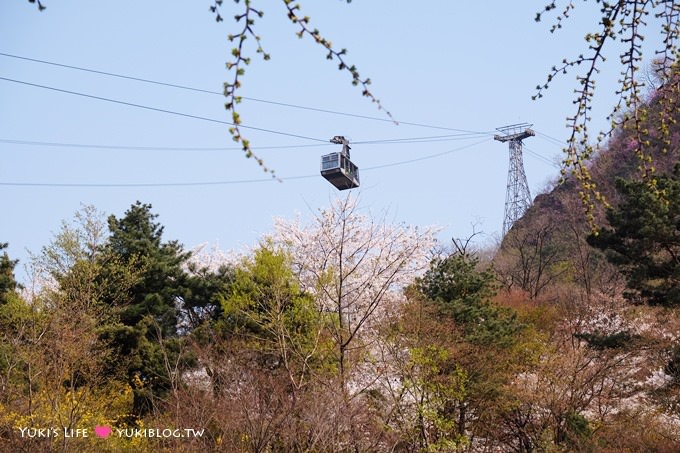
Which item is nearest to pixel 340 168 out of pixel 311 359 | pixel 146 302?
pixel 311 359

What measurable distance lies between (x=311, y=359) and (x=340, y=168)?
4.43 m

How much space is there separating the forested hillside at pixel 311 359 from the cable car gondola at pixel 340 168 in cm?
216

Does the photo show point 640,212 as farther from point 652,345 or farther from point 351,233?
point 351,233

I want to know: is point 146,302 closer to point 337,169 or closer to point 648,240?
point 337,169

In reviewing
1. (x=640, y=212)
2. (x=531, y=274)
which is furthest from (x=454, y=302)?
(x=531, y=274)

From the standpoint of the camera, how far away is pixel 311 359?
14.3 meters

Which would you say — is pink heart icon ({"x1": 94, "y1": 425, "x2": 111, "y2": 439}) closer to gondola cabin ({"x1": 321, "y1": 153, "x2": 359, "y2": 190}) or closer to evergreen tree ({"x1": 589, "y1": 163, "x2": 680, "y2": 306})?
gondola cabin ({"x1": 321, "y1": 153, "x2": 359, "y2": 190})

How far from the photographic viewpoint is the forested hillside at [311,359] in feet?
41.7

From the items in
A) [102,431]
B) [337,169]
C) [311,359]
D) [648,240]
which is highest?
[337,169]

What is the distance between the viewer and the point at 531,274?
34.9 meters

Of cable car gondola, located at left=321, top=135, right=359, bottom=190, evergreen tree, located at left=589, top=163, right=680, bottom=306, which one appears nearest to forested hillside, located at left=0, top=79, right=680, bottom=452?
evergreen tree, located at left=589, top=163, right=680, bottom=306

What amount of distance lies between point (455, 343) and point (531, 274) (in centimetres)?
1996

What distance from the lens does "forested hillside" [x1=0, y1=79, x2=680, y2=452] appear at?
12.7m

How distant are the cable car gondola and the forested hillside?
85.1 inches
